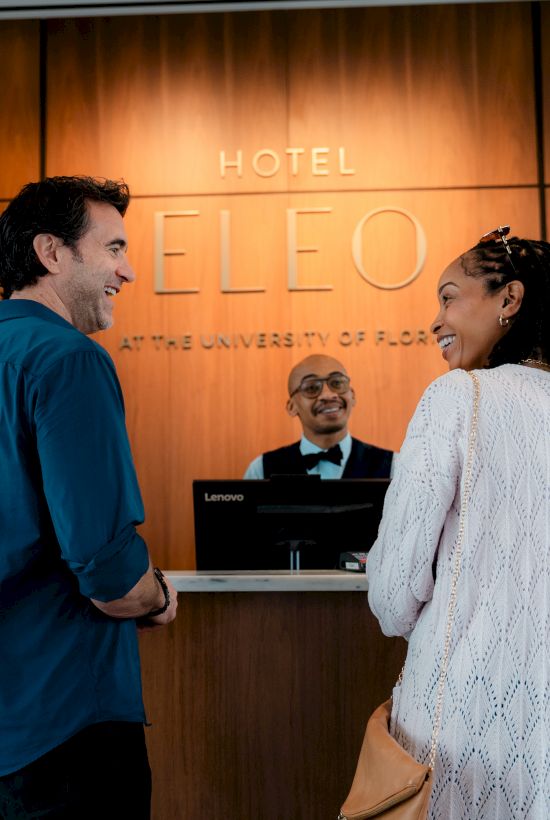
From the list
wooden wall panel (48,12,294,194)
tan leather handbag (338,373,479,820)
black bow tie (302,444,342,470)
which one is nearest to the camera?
tan leather handbag (338,373,479,820)

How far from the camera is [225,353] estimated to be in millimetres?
5090

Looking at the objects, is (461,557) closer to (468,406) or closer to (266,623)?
(468,406)

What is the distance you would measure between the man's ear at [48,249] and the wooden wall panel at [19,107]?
380 centimetres

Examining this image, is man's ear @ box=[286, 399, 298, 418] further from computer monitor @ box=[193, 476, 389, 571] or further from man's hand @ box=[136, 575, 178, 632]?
man's hand @ box=[136, 575, 178, 632]

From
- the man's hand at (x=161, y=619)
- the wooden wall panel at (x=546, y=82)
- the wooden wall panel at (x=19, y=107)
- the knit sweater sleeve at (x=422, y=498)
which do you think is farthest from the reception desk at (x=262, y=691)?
the wooden wall panel at (x=19, y=107)

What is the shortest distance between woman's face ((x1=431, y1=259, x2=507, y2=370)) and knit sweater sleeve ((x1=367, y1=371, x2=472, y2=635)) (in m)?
0.21

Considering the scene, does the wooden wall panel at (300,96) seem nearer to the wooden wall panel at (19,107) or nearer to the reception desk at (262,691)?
the wooden wall panel at (19,107)

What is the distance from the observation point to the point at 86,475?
4.77 ft

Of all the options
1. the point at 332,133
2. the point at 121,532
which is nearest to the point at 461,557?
the point at 121,532

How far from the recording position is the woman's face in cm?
175

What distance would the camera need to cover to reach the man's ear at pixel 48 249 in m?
1.71

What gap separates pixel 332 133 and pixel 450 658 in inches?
164

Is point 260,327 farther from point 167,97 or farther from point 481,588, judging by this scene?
point 481,588

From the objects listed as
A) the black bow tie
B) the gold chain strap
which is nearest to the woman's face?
the gold chain strap
